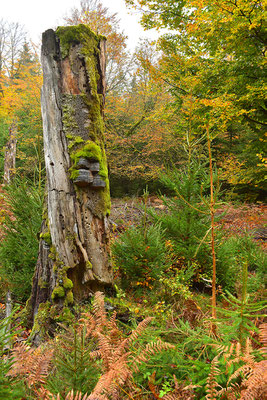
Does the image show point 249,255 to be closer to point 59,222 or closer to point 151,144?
→ point 59,222

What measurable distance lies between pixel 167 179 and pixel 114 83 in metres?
12.9

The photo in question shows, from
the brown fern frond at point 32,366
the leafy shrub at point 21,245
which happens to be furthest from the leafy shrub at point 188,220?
the brown fern frond at point 32,366

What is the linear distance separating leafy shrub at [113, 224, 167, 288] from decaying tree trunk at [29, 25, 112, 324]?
50 cm

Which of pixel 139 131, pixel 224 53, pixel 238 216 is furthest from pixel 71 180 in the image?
pixel 139 131

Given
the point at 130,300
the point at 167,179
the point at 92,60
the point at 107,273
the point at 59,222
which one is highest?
the point at 92,60

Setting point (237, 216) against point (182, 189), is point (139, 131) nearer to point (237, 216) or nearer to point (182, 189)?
point (237, 216)

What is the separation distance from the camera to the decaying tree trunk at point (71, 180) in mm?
3275

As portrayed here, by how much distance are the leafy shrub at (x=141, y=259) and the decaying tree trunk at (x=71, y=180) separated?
497mm

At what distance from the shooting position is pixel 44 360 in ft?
4.65

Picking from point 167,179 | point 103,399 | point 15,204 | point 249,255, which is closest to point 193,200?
point 167,179

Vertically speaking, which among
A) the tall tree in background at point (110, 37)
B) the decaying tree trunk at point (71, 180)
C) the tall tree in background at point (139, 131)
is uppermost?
the tall tree in background at point (110, 37)

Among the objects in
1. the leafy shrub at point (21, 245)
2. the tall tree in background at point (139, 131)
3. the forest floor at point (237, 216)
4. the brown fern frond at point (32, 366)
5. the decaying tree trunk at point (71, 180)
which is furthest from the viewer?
the tall tree in background at point (139, 131)

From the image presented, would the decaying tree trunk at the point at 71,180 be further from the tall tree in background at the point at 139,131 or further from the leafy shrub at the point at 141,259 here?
the tall tree in background at the point at 139,131

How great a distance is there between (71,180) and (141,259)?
170 cm
